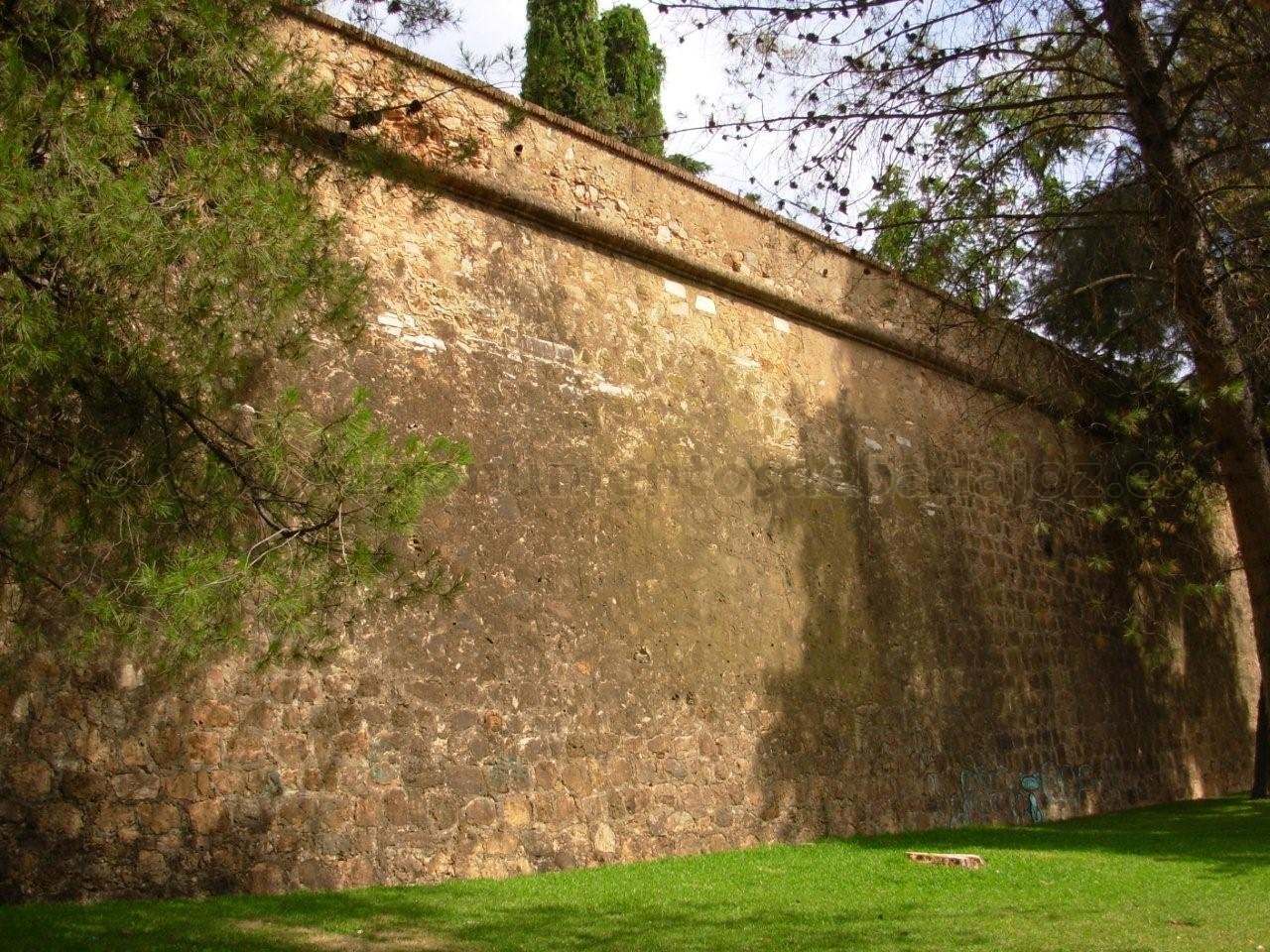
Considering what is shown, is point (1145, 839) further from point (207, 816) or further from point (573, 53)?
point (573, 53)

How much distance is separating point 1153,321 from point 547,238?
525 centimetres

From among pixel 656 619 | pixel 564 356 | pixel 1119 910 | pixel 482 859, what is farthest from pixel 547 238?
pixel 1119 910

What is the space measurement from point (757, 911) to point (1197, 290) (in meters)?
4.66

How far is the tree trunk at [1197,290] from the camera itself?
7.34 metres

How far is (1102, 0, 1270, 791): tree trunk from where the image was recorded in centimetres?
734

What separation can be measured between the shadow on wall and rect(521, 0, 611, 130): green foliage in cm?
643

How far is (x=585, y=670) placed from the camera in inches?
289

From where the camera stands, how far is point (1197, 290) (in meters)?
7.76

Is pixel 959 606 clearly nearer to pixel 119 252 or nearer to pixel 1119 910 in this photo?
pixel 1119 910

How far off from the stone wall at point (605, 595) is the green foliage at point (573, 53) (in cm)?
583

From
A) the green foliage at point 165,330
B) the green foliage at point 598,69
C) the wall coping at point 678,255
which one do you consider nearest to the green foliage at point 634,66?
the green foliage at point 598,69

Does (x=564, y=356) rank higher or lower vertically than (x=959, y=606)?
higher

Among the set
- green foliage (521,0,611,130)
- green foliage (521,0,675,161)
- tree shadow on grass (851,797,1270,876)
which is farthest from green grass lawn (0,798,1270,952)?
green foliage (521,0,611,130)

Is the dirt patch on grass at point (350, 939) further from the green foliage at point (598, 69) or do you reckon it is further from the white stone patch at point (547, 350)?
the green foliage at point (598, 69)
